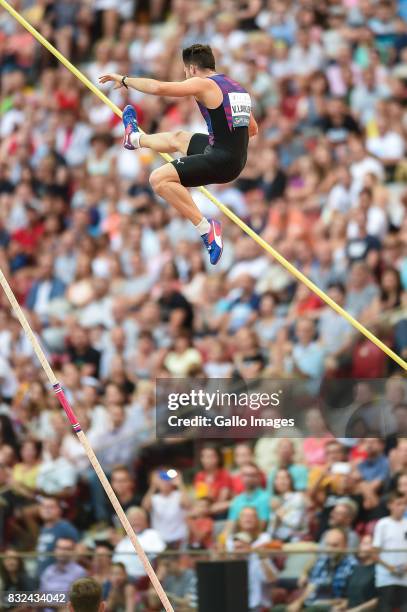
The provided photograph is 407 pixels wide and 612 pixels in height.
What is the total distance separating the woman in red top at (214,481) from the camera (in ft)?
44.2

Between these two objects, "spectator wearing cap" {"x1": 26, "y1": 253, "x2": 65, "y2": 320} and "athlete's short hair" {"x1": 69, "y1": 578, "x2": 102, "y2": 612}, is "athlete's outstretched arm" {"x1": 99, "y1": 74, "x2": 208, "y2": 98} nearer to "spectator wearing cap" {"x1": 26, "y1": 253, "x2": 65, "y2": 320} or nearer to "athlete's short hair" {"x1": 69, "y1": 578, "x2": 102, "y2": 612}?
"athlete's short hair" {"x1": 69, "y1": 578, "x2": 102, "y2": 612}

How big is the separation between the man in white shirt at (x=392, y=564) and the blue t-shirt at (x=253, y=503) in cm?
105

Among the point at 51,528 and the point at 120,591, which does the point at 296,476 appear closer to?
the point at 120,591

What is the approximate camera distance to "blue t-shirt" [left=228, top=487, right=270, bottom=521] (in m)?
13.1

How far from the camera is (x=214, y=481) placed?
1367cm

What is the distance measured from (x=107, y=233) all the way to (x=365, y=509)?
20.7ft

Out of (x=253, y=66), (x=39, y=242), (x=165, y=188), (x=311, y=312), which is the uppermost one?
(x=253, y=66)

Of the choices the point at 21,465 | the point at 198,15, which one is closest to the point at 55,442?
the point at 21,465

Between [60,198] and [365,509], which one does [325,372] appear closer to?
[365,509]

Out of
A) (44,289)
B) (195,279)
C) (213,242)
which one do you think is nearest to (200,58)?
(213,242)

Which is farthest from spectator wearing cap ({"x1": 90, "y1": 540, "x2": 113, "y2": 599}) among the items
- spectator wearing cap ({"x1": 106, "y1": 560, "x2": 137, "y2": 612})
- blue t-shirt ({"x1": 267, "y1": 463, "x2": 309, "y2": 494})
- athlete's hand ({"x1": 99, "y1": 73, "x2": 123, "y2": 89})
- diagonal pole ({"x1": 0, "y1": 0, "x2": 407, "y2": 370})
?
athlete's hand ({"x1": 99, "y1": 73, "x2": 123, "y2": 89})

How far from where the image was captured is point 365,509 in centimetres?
1275

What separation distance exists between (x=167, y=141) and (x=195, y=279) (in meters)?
5.96

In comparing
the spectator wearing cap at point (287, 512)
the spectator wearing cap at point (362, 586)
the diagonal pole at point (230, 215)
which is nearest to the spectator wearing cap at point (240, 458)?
the spectator wearing cap at point (287, 512)
